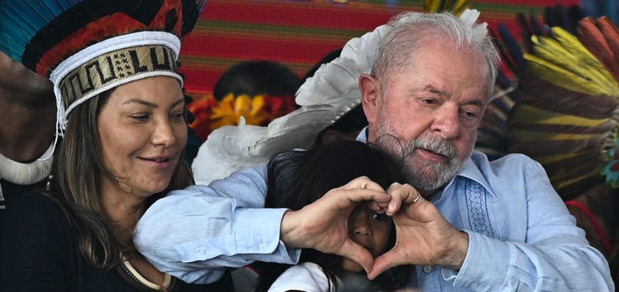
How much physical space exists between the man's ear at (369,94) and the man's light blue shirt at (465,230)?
233mm

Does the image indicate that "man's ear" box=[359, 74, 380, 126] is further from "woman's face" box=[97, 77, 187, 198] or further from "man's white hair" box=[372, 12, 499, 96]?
"woman's face" box=[97, 77, 187, 198]

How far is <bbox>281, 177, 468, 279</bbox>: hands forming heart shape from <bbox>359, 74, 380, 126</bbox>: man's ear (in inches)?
17.2

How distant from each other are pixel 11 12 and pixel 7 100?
0.88 feet

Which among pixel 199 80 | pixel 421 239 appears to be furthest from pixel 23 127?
pixel 421 239

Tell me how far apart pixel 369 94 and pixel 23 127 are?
764mm

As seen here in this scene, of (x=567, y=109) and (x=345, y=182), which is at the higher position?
(x=345, y=182)

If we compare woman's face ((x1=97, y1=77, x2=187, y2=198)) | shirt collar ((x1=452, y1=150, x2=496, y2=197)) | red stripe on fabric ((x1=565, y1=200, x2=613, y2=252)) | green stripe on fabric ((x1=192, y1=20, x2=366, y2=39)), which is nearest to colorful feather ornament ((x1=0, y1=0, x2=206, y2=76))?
woman's face ((x1=97, y1=77, x2=187, y2=198))

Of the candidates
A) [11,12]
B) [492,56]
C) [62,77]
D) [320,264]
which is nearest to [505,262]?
[320,264]

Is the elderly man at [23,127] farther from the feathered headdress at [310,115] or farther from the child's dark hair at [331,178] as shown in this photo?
the child's dark hair at [331,178]

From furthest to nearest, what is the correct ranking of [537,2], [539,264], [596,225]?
[537,2]
[596,225]
[539,264]

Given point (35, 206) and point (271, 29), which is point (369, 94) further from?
point (35, 206)

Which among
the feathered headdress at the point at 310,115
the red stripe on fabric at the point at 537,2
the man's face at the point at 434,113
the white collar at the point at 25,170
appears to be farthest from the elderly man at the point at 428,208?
the red stripe on fabric at the point at 537,2

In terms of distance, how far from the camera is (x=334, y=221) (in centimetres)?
190

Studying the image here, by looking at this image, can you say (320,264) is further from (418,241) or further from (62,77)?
(62,77)
